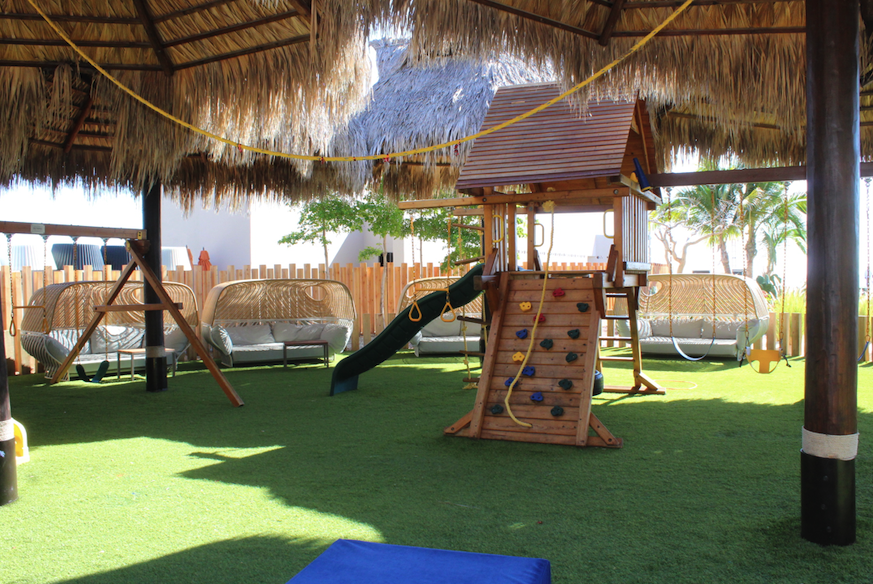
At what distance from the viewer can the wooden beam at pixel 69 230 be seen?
205 inches

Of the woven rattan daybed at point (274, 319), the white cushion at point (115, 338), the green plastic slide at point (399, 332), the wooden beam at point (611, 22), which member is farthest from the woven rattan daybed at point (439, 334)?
the wooden beam at point (611, 22)

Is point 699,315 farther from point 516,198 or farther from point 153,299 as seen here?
point 153,299

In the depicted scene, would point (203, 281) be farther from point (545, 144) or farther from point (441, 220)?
point (545, 144)

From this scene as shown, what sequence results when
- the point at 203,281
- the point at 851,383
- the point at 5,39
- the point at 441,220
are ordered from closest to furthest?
the point at 851,383
the point at 5,39
the point at 203,281
the point at 441,220

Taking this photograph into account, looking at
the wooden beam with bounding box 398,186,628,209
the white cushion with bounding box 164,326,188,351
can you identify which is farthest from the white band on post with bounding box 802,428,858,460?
the white cushion with bounding box 164,326,188,351

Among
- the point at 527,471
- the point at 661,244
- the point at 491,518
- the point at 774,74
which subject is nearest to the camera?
the point at 491,518

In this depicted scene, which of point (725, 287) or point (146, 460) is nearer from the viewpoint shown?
point (146, 460)

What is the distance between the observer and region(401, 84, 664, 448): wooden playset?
4.70 m

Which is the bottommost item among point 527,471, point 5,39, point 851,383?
point 527,471

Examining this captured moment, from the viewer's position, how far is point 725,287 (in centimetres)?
1000

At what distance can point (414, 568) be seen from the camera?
1.64 m

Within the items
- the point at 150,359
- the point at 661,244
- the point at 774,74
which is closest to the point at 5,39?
the point at 150,359

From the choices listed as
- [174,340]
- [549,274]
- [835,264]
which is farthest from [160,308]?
[835,264]

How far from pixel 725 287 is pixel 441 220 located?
592 cm
